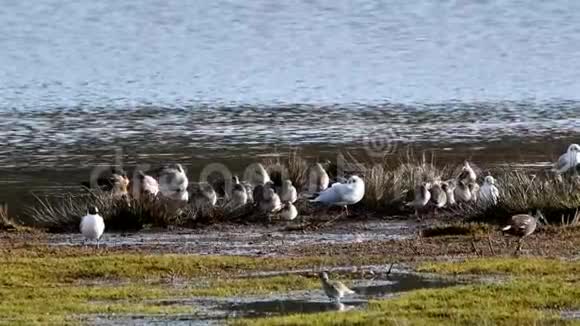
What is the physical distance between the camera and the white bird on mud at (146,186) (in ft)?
71.2

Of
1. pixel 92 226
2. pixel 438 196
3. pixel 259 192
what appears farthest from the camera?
pixel 438 196

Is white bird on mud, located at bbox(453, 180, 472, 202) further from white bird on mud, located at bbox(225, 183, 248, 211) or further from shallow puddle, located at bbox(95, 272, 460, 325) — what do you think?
shallow puddle, located at bbox(95, 272, 460, 325)

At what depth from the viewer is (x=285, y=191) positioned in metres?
22.1

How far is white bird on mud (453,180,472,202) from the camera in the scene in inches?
876

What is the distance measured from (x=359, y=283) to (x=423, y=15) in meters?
47.3

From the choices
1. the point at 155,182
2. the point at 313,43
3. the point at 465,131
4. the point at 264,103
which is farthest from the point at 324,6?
the point at 155,182

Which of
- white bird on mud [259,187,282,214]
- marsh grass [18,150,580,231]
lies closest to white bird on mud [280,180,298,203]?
marsh grass [18,150,580,231]

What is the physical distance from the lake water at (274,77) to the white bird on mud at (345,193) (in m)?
7.05

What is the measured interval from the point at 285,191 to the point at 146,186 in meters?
1.87

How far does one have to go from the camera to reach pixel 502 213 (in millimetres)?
20703

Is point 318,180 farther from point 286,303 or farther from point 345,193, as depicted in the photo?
point 286,303

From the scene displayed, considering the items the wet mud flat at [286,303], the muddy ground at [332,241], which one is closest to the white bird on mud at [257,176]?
the muddy ground at [332,241]

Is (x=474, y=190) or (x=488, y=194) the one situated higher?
(x=488, y=194)

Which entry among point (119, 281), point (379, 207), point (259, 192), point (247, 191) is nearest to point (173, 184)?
point (247, 191)
